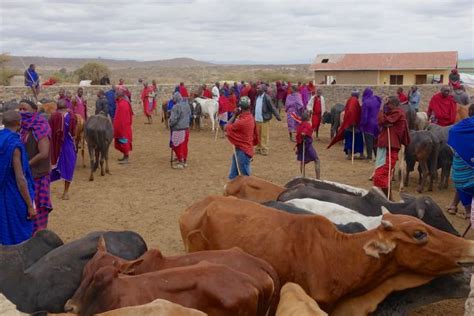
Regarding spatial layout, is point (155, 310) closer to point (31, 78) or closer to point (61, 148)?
point (61, 148)

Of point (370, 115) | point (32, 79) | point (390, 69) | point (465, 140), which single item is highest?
point (390, 69)

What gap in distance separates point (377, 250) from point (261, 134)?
10.9 metres

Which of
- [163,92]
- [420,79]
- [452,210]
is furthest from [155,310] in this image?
[420,79]

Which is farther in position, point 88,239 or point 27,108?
point 27,108

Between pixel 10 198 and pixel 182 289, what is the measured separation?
9.37ft

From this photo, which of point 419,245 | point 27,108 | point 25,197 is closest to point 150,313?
point 419,245

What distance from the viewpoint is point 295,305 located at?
366cm

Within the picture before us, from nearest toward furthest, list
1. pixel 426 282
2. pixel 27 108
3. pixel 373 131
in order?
pixel 426 282, pixel 27 108, pixel 373 131

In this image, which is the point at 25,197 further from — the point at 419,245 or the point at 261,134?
the point at 261,134

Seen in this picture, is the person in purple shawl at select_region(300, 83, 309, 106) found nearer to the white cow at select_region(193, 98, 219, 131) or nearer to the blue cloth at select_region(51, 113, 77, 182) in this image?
the white cow at select_region(193, 98, 219, 131)

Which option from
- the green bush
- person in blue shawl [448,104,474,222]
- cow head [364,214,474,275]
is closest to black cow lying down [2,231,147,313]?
cow head [364,214,474,275]

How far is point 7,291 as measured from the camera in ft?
13.7

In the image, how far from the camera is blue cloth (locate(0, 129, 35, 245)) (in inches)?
220

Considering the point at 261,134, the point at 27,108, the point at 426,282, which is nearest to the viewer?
the point at 426,282
